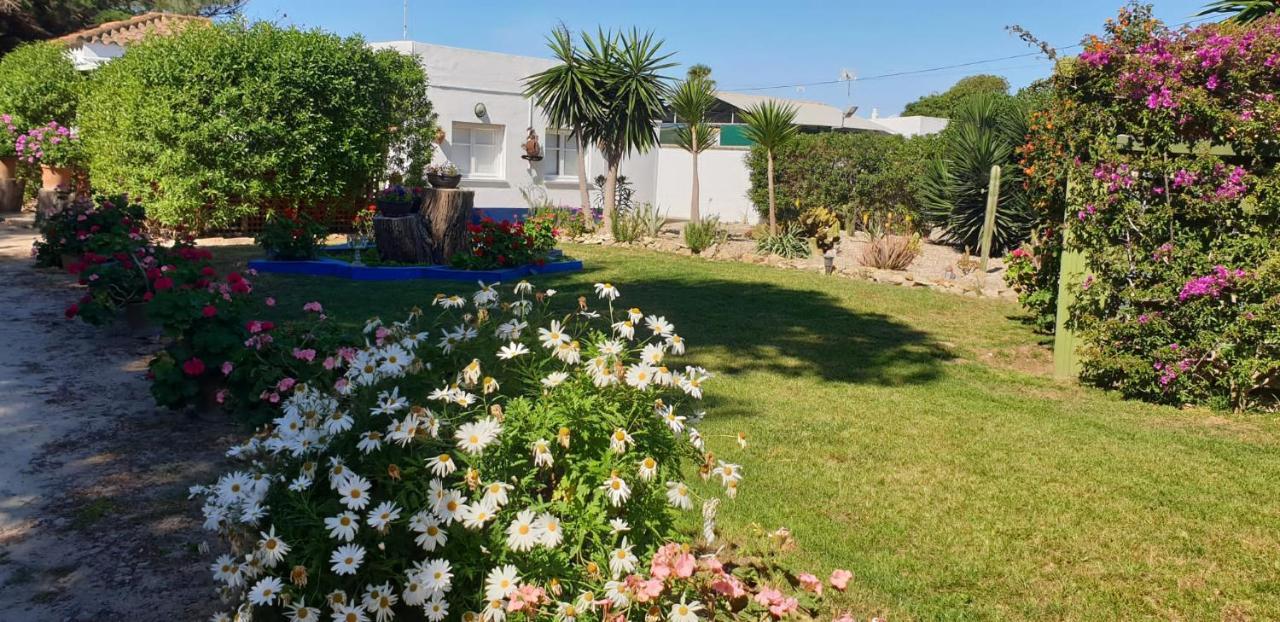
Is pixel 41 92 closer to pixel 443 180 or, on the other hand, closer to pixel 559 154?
pixel 559 154

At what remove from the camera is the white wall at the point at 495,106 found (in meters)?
17.4

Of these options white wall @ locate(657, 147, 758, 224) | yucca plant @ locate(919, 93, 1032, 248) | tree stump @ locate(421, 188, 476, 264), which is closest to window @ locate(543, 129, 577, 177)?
white wall @ locate(657, 147, 758, 224)

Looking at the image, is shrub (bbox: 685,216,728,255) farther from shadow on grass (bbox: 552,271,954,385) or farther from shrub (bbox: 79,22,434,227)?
shrub (bbox: 79,22,434,227)

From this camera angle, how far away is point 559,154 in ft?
66.7

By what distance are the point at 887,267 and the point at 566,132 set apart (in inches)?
379

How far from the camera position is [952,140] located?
15.2m

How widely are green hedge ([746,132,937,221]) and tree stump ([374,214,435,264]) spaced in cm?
888

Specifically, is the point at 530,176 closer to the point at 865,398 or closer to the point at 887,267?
the point at 887,267

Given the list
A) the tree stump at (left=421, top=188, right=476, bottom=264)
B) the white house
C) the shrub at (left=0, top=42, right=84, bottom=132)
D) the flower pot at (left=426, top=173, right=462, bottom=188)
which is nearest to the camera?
the tree stump at (left=421, top=188, right=476, bottom=264)

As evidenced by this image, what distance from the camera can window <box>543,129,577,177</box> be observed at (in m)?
20.1

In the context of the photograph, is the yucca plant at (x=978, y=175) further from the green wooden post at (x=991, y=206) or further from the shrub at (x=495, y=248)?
the shrub at (x=495, y=248)

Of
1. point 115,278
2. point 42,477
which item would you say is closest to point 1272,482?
point 42,477

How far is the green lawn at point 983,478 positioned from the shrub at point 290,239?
307 cm

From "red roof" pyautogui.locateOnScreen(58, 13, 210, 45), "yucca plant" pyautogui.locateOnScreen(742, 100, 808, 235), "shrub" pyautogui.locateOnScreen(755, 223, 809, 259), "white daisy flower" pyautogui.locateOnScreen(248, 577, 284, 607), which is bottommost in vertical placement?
"white daisy flower" pyautogui.locateOnScreen(248, 577, 284, 607)
